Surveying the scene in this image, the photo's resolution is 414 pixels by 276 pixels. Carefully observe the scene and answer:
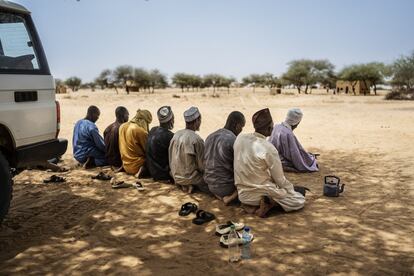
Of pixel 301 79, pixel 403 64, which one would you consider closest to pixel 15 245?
pixel 403 64

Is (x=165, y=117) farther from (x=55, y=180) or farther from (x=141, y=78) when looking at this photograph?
(x=141, y=78)

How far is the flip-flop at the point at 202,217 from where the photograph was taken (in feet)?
14.8

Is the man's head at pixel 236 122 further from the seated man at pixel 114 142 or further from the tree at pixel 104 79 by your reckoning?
the tree at pixel 104 79

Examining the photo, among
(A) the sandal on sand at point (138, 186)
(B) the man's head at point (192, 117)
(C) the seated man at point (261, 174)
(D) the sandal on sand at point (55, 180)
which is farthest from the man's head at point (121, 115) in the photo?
(C) the seated man at point (261, 174)

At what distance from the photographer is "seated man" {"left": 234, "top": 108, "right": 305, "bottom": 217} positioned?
4605mm

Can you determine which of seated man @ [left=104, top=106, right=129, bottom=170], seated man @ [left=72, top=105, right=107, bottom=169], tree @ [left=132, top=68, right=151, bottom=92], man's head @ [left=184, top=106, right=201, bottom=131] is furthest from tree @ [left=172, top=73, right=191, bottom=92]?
man's head @ [left=184, top=106, right=201, bottom=131]

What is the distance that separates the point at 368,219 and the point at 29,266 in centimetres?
391

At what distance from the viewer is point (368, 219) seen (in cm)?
451

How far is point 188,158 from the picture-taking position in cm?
581

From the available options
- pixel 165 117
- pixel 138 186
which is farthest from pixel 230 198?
pixel 165 117

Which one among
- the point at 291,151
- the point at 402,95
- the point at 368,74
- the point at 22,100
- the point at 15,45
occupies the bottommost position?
the point at 291,151

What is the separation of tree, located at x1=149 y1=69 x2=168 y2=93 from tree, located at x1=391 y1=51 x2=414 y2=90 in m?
41.4

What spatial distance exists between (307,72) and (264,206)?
56395 mm

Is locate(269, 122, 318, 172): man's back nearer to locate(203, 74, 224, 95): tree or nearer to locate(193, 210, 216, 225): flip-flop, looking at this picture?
locate(193, 210, 216, 225): flip-flop
